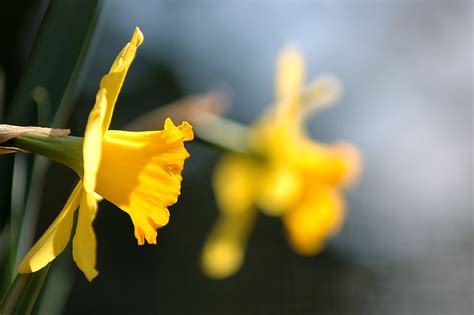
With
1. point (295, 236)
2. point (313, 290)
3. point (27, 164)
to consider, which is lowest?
point (313, 290)

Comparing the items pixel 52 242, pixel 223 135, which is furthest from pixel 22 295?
pixel 223 135

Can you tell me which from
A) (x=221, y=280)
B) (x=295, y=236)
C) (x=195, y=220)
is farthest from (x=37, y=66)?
(x=195, y=220)

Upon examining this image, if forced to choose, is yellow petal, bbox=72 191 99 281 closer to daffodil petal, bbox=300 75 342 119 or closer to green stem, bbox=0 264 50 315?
green stem, bbox=0 264 50 315

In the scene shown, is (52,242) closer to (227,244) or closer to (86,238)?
(86,238)

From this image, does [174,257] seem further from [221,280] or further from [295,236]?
[295,236]

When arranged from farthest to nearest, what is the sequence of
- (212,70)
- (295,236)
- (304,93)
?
(212,70), (304,93), (295,236)
